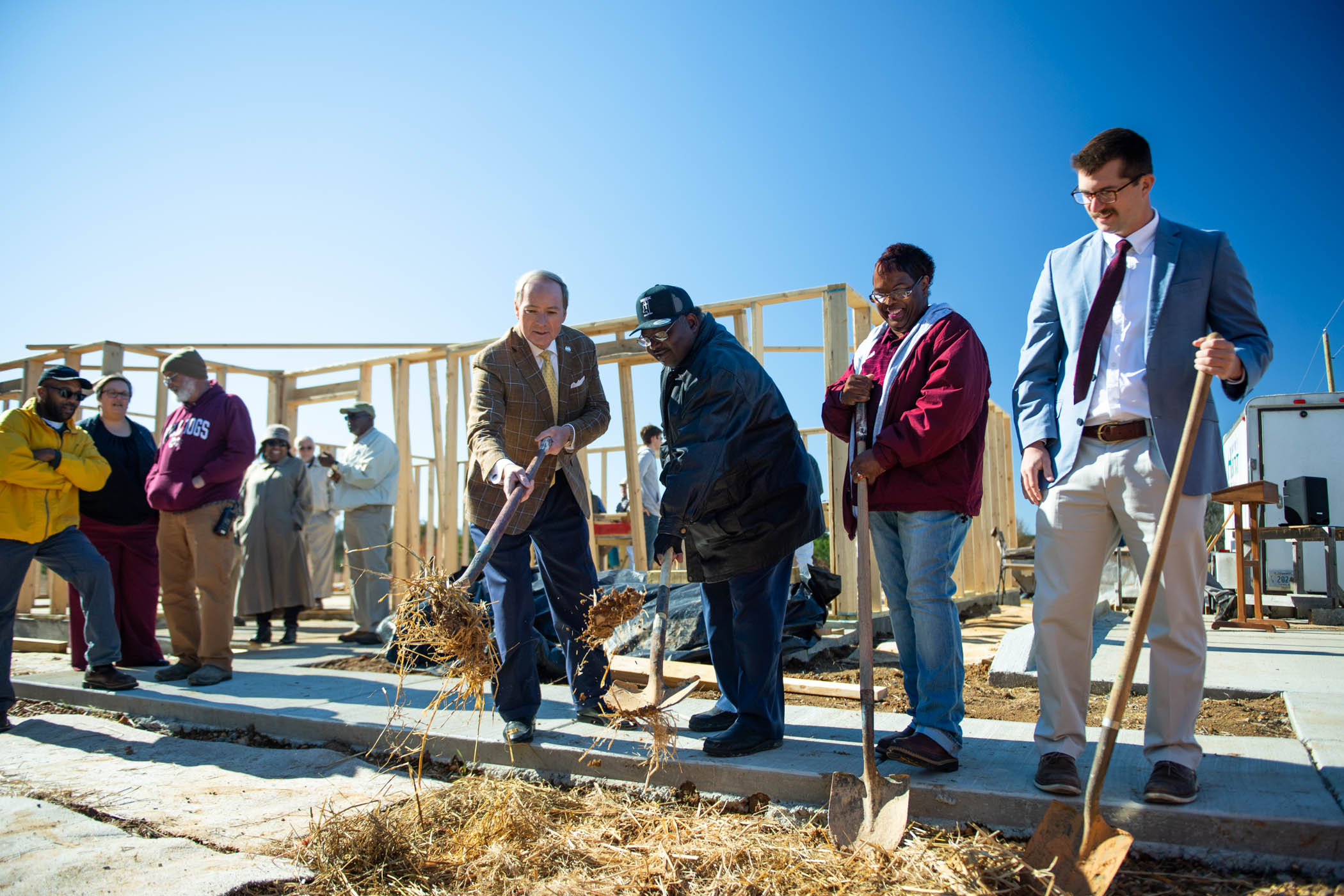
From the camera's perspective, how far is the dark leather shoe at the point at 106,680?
4375 mm

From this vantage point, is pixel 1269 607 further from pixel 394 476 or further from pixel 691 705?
pixel 394 476

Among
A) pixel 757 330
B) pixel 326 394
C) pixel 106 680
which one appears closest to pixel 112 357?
pixel 326 394

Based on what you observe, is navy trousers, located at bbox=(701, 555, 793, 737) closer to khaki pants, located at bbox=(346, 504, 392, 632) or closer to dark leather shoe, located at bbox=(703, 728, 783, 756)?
dark leather shoe, located at bbox=(703, 728, 783, 756)

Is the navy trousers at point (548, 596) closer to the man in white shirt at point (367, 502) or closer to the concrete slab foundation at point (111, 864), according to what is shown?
the concrete slab foundation at point (111, 864)

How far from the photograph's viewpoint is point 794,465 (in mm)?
2971

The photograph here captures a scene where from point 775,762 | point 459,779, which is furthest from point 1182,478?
point 459,779

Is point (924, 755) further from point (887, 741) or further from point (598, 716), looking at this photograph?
point (598, 716)

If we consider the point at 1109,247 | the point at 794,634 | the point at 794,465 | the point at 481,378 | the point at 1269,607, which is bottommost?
the point at 1269,607

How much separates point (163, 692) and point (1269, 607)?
31.7 ft

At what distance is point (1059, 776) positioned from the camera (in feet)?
7.20

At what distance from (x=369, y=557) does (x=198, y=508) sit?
2.08m

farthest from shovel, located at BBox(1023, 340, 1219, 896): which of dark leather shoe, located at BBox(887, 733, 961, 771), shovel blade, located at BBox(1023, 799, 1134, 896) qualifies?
dark leather shoe, located at BBox(887, 733, 961, 771)

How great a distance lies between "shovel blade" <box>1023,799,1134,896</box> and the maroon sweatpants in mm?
5402

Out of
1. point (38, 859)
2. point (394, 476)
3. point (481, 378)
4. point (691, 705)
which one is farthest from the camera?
point (394, 476)
